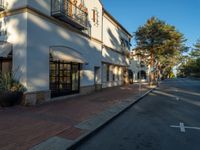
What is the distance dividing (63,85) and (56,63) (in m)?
1.77

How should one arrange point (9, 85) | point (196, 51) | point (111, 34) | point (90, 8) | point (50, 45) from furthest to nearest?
point (196, 51), point (111, 34), point (90, 8), point (50, 45), point (9, 85)

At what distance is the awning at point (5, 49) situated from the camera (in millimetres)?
10406

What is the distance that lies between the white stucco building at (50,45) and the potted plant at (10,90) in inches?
13.8

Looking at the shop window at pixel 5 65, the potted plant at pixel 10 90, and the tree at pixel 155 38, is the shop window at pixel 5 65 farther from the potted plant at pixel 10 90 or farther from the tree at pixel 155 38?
the tree at pixel 155 38

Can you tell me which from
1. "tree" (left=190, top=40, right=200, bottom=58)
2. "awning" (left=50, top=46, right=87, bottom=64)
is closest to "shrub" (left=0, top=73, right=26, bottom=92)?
"awning" (left=50, top=46, right=87, bottom=64)

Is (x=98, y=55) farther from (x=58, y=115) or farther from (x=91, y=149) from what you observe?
(x=91, y=149)

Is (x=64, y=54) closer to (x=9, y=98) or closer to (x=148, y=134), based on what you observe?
(x=9, y=98)

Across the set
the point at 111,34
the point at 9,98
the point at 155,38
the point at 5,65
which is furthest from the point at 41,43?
the point at 155,38

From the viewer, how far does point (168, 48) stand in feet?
92.7

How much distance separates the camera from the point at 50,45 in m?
12.3

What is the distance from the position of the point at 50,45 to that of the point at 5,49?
268 cm

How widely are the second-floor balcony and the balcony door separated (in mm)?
2989

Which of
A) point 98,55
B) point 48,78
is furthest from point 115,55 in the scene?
point 48,78

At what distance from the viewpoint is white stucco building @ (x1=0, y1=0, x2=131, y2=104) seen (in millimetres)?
10641
